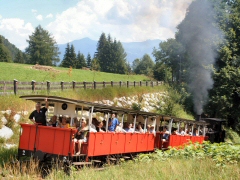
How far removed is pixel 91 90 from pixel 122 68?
6633cm

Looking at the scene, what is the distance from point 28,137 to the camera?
12109mm

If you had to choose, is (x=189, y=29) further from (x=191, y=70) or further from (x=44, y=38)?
(x=44, y=38)

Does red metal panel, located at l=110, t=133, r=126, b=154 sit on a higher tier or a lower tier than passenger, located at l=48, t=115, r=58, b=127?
lower

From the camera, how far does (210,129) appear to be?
27.3m

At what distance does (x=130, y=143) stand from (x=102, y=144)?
8.81 feet

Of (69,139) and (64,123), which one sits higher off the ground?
(64,123)

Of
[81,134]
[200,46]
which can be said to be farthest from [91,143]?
[200,46]

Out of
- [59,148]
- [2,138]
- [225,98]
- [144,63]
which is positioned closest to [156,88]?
[225,98]

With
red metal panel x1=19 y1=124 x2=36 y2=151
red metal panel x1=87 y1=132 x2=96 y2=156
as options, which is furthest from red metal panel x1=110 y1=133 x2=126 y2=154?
red metal panel x1=19 y1=124 x2=36 y2=151

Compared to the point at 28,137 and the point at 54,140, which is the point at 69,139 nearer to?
the point at 54,140

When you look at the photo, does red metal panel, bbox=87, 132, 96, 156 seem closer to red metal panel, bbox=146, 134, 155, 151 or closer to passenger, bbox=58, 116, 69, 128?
passenger, bbox=58, 116, 69, 128

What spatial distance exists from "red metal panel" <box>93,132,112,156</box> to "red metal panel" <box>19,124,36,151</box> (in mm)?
2173

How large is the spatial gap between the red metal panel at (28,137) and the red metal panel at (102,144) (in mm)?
2173

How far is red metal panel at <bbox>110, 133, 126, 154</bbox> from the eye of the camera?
14.0m
